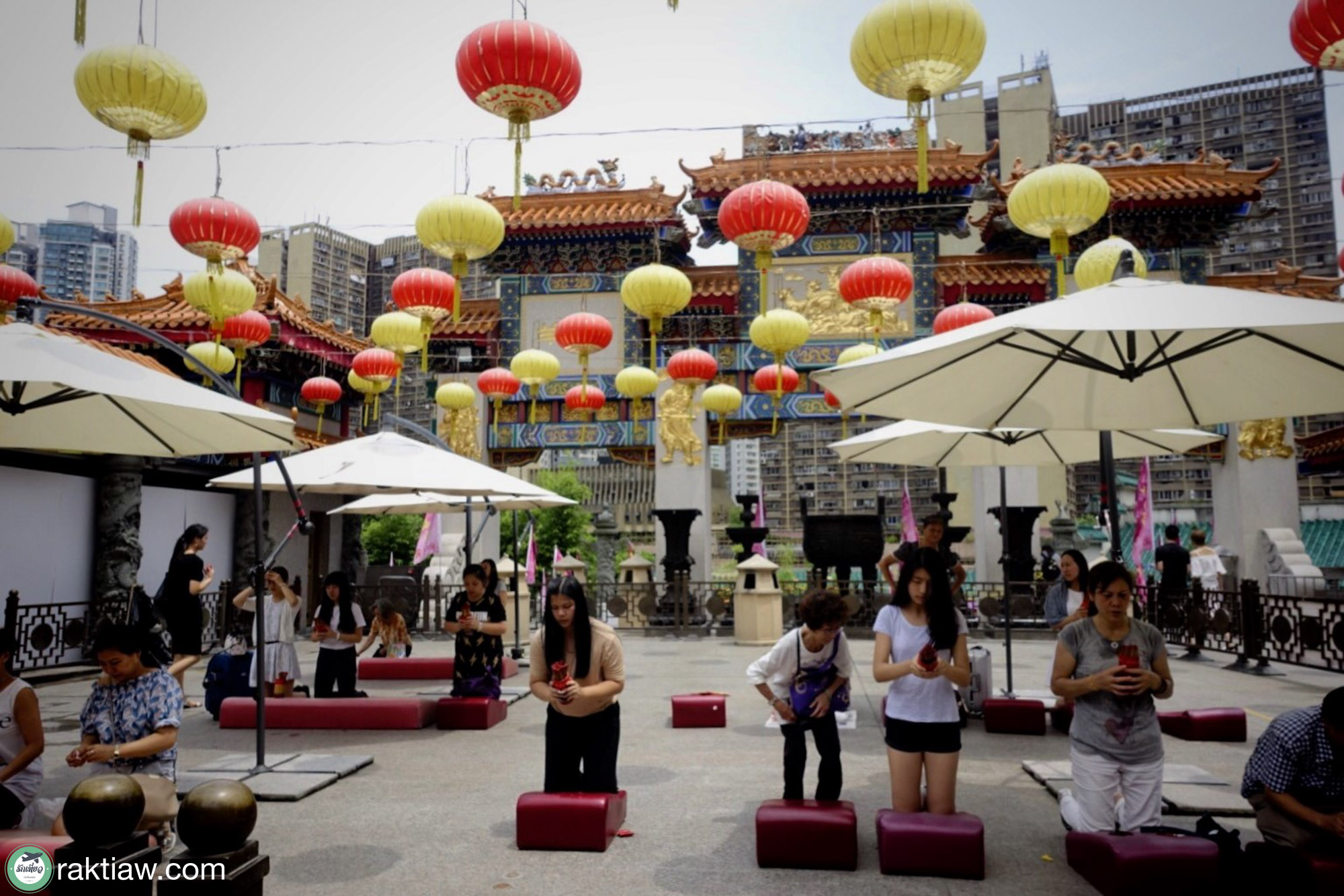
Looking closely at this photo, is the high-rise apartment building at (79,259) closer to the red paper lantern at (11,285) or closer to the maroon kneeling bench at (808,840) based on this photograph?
the red paper lantern at (11,285)

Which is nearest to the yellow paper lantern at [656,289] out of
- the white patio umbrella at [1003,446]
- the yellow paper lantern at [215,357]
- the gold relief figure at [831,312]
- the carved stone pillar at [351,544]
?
the white patio umbrella at [1003,446]

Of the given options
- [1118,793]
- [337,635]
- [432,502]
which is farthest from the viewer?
[432,502]

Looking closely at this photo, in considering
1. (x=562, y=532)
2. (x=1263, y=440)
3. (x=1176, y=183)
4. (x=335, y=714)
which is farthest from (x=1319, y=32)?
(x=562, y=532)

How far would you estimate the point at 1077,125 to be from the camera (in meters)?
67.7

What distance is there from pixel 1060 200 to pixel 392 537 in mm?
51329

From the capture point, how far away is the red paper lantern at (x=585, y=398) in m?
17.8

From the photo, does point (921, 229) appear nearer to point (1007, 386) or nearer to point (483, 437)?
point (483, 437)

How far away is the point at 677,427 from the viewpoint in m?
23.6

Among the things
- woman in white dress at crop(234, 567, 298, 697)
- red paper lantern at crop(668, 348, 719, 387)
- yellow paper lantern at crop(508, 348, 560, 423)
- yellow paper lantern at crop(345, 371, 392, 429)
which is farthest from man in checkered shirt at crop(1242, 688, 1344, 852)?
yellow paper lantern at crop(345, 371, 392, 429)

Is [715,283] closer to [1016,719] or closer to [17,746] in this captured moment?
[1016,719]

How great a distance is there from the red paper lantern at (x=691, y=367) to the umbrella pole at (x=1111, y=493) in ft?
38.3

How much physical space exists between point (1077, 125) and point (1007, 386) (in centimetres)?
7279

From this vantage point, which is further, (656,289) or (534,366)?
(534,366)

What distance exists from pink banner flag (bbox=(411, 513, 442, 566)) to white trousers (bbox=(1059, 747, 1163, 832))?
18.3m
